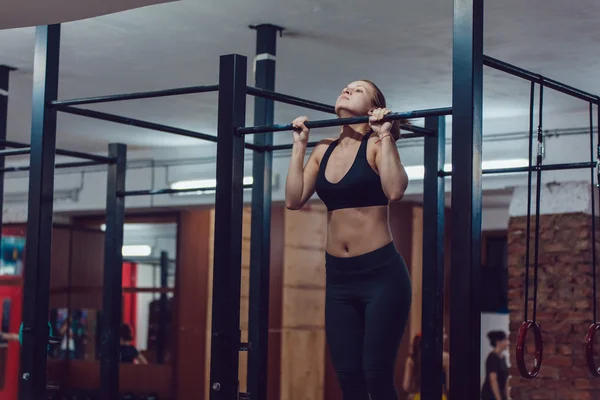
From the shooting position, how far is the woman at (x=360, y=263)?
3555 mm

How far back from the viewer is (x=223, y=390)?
11.9 ft

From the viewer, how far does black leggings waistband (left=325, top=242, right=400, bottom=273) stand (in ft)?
11.8

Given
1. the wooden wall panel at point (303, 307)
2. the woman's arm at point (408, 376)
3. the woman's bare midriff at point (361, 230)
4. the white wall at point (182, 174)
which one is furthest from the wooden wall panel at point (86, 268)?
the woman's bare midriff at point (361, 230)

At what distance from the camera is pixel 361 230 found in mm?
3633

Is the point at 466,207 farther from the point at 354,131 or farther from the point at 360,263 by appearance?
the point at 354,131

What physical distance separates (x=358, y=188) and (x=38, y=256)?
5.50 ft

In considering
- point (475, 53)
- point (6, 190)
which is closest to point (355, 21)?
point (475, 53)

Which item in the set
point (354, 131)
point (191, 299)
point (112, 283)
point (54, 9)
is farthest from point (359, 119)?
point (191, 299)

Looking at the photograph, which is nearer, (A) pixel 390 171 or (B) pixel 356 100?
(A) pixel 390 171

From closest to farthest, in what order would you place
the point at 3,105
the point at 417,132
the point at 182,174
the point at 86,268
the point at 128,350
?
1. the point at 417,132
2. the point at 3,105
3. the point at 182,174
4. the point at 128,350
5. the point at 86,268

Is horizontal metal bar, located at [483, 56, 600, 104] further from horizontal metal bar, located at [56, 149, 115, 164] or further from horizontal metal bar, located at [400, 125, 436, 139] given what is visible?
horizontal metal bar, located at [56, 149, 115, 164]

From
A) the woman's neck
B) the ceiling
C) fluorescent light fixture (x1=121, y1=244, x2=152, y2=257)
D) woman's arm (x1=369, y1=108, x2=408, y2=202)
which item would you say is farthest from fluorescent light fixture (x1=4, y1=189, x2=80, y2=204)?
woman's arm (x1=369, y1=108, x2=408, y2=202)

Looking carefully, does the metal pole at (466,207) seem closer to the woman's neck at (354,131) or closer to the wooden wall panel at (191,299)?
the woman's neck at (354,131)

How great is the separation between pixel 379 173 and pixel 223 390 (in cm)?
102
